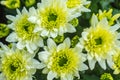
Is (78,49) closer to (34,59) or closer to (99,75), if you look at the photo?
(34,59)

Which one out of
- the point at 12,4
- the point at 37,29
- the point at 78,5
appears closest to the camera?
the point at 37,29

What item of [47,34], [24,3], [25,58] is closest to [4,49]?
[25,58]

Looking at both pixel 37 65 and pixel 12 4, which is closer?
pixel 37 65

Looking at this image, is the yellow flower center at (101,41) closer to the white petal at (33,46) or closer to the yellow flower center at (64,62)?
the yellow flower center at (64,62)

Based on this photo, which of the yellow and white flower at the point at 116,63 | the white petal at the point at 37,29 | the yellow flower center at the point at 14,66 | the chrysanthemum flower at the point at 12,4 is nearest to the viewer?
the white petal at the point at 37,29

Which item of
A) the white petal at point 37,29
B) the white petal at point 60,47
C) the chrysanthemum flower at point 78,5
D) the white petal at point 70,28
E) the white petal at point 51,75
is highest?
the chrysanthemum flower at point 78,5

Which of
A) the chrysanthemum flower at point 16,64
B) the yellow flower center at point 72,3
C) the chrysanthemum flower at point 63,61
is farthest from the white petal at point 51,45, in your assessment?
the yellow flower center at point 72,3

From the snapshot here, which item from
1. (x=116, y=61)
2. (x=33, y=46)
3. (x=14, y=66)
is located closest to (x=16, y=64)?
(x=14, y=66)

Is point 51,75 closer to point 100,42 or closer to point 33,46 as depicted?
point 33,46
